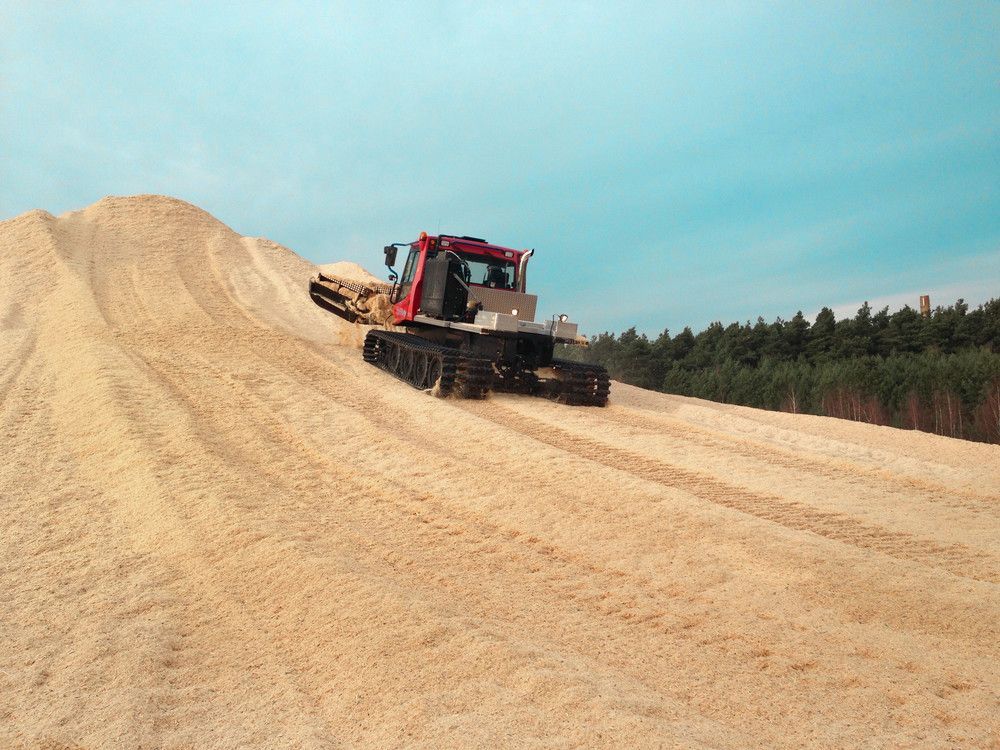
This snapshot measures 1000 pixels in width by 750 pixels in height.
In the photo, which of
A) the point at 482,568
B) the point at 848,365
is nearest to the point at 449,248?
the point at 482,568

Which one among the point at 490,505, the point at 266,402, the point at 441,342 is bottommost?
the point at 490,505

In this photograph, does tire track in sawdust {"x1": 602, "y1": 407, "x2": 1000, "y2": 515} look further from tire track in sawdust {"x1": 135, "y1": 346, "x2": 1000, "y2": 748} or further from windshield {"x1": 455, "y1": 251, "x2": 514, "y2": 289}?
tire track in sawdust {"x1": 135, "y1": 346, "x2": 1000, "y2": 748}

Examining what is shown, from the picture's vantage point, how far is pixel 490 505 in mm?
7012

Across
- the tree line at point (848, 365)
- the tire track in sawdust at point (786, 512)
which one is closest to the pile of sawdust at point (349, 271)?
the tree line at point (848, 365)

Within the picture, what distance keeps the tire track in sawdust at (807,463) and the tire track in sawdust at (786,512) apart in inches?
53.0

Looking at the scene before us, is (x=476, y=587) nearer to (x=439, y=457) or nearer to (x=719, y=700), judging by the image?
(x=719, y=700)

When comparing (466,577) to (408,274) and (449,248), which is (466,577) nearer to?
(449,248)

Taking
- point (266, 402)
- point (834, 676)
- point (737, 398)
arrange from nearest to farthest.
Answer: point (834, 676), point (266, 402), point (737, 398)

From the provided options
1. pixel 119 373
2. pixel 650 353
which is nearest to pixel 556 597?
pixel 119 373

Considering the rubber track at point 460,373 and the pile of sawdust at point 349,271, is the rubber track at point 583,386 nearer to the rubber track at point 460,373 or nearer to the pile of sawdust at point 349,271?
the rubber track at point 460,373

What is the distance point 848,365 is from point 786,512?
18769mm

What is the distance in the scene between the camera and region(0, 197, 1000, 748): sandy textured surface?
381 centimetres

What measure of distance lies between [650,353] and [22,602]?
27.8m

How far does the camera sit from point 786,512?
7238 millimetres
